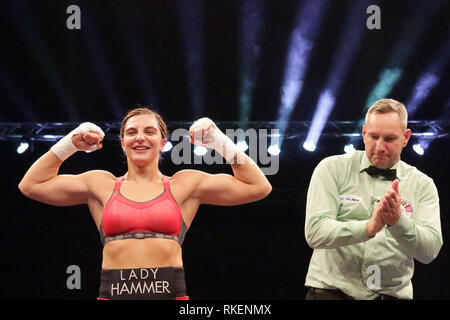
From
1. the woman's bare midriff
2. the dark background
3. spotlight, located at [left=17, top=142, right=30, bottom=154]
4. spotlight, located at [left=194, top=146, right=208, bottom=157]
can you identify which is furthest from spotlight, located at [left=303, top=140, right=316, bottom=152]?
the woman's bare midriff

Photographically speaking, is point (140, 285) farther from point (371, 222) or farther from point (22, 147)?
point (22, 147)

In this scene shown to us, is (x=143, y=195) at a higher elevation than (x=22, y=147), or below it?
below

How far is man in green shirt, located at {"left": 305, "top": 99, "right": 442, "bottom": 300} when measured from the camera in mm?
2084

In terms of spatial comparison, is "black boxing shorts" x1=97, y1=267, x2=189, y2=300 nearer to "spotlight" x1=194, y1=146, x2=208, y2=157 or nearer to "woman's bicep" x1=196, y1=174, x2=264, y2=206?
"woman's bicep" x1=196, y1=174, x2=264, y2=206

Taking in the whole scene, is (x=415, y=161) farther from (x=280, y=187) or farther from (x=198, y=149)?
(x=198, y=149)

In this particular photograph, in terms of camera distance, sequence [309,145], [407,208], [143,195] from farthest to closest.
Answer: [309,145] < [143,195] < [407,208]

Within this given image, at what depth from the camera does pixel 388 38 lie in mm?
4879

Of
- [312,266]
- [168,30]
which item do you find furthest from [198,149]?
[312,266]

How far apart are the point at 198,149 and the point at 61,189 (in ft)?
10.4

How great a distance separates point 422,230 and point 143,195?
1.18 meters

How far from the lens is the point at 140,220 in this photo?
2.36 metres

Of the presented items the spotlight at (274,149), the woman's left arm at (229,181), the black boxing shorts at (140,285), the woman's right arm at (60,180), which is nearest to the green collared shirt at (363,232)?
the woman's left arm at (229,181)

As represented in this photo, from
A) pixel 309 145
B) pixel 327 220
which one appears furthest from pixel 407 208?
pixel 309 145

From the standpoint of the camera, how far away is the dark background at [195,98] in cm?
491
